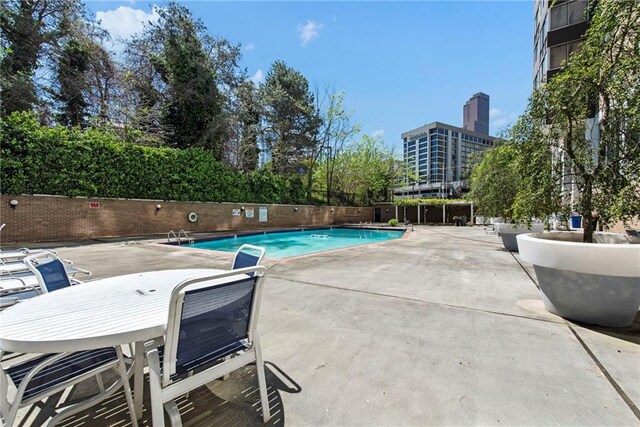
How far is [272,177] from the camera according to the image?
16.8 m

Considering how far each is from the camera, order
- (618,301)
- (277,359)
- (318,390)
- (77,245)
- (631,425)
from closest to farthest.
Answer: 1. (631,425)
2. (318,390)
3. (277,359)
4. (618,301)
5. (77,245)

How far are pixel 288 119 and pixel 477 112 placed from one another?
11443 cm

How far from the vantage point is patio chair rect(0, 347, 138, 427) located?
1.17 m

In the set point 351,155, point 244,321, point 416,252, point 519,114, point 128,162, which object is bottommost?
point 416,252

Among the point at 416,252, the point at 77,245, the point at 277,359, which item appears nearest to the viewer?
the point at 277,359

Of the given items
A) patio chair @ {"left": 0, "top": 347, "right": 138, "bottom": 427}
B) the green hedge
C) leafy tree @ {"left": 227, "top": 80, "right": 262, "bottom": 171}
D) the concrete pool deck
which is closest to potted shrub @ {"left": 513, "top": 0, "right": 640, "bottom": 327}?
the concrete pool deck

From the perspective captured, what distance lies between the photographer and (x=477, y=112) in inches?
4313

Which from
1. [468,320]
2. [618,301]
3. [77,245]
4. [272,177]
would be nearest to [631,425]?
[468,320]

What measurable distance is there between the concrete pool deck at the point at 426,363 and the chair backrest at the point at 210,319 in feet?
1.56

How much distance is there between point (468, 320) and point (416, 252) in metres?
4.61

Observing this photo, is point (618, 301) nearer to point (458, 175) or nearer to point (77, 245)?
point (77, 245)

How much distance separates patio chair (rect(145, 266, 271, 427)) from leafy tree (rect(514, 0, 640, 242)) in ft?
11.0

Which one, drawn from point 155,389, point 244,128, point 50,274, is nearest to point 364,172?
point 244,128

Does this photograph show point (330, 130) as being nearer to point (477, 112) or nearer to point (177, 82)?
point (177, 82)
